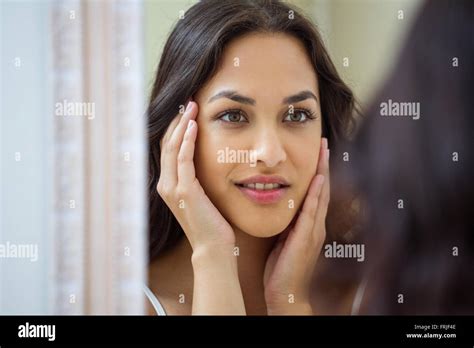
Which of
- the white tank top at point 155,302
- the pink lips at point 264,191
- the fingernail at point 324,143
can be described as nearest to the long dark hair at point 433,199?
the fingernail at point 324,143

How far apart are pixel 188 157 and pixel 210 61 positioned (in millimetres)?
195

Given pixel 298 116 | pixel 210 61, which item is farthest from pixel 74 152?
pixel 298 116

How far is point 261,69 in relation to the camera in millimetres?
1288

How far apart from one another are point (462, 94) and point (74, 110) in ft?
2.65

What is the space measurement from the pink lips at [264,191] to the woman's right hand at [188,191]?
73 mm

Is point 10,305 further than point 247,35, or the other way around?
point 10,305

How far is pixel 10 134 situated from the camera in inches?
54.2

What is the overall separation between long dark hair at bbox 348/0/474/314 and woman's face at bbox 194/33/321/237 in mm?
130

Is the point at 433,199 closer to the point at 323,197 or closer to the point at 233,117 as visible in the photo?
the point at 323,197

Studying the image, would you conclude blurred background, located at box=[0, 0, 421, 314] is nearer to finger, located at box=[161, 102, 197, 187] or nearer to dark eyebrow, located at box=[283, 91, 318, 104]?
finger, located at box=[161, 102, 197, 187]

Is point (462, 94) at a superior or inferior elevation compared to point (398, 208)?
superior

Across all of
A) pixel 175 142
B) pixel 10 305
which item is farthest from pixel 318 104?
pixel 10 305
